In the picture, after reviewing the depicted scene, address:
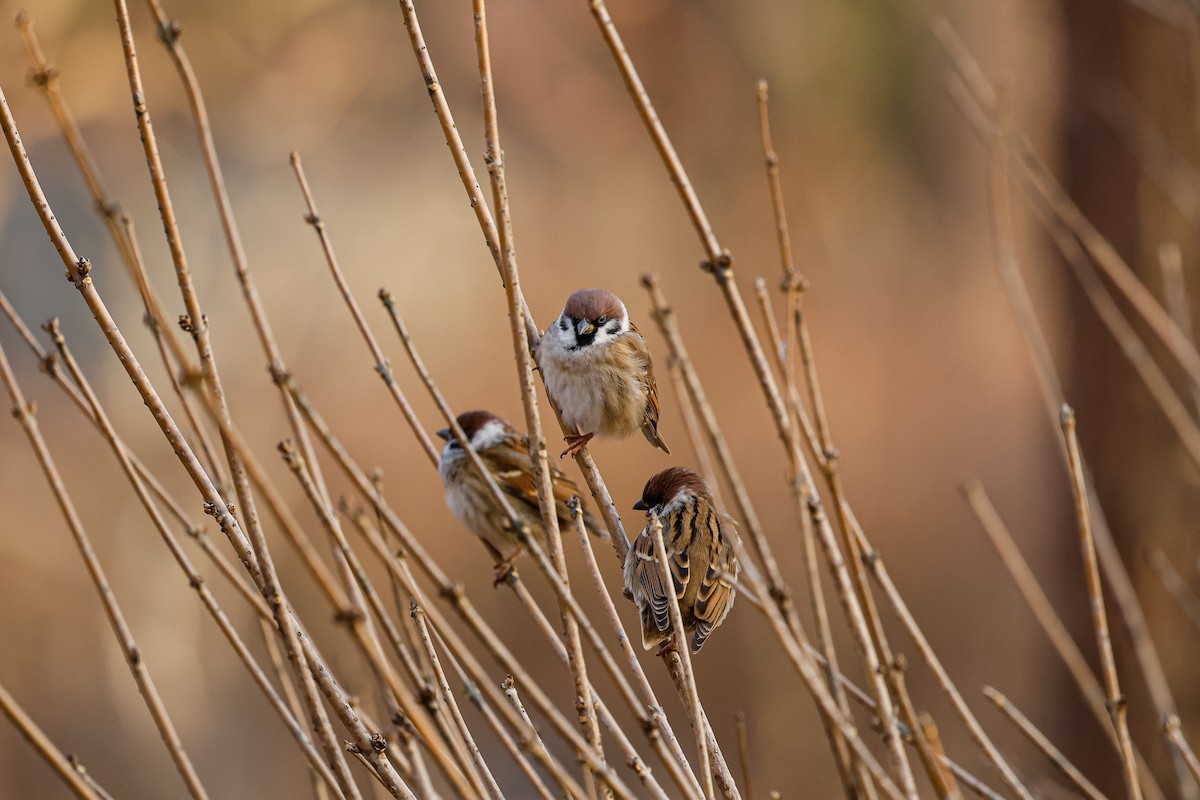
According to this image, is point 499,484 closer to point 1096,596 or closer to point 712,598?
point 712,598

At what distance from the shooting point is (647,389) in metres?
2.56

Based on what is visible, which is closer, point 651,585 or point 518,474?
point 651,585

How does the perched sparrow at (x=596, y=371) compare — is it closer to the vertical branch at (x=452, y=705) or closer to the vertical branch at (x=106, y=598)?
the vertical branch at (x=452, y=705)

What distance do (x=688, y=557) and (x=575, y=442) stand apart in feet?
1.27

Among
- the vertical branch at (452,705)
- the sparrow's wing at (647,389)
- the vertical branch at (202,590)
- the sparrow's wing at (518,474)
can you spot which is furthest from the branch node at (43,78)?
the sparrow's wing at (518,474)

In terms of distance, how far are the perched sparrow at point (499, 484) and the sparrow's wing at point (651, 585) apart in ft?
0.95

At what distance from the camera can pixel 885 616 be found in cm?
805

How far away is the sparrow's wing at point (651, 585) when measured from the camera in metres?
2.12

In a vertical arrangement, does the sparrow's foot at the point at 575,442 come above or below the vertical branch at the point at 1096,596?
above

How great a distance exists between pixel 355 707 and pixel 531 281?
6693mm

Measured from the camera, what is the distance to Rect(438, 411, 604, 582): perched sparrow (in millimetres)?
2637

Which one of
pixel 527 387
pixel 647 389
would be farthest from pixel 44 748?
pixel 647 389

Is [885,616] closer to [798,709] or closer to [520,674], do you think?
[798,709]

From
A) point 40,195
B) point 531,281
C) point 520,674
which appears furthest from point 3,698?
point 531,281
